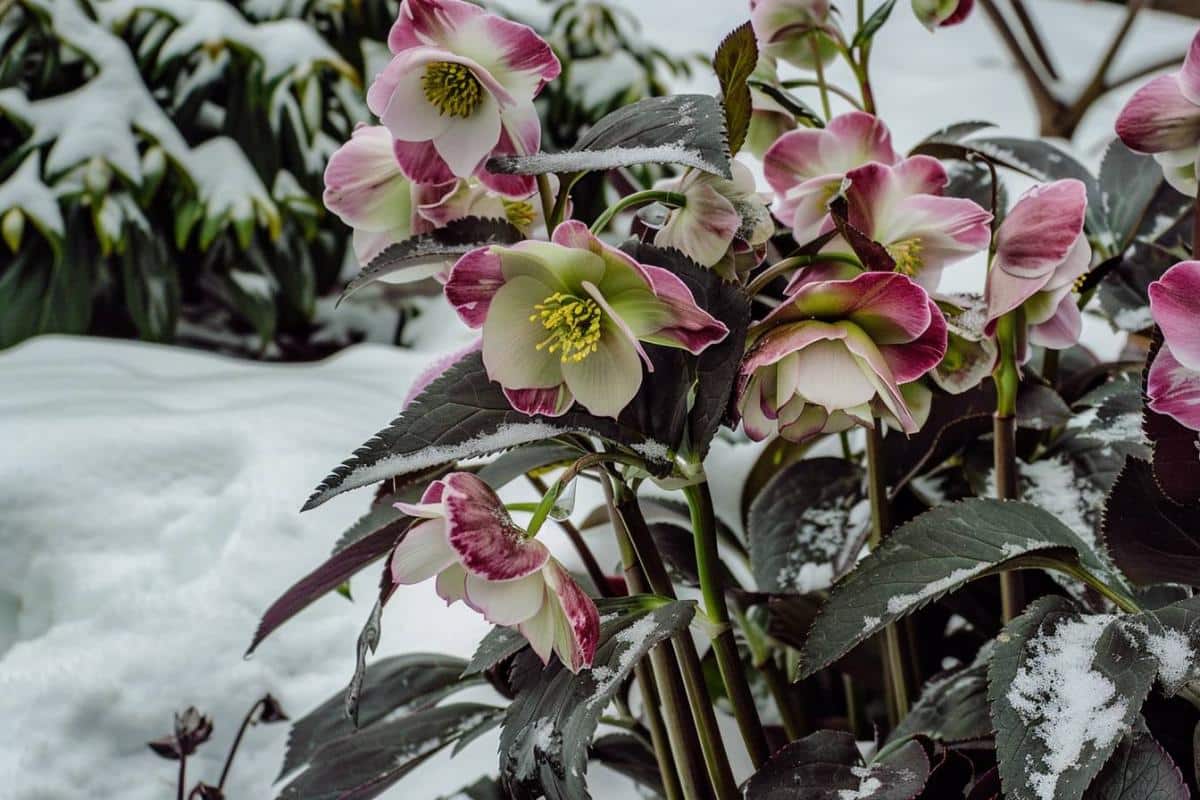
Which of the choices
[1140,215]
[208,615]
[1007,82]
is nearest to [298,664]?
[208,615]

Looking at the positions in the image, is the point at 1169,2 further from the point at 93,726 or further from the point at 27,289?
the point at 93,726

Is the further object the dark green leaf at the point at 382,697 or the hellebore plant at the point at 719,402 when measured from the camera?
the dark green leaf at the point at 382,697

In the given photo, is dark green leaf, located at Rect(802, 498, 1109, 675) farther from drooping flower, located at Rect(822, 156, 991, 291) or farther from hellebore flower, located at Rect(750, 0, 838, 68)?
hellebore flower, located at Rect(750, 0, 838, 68)

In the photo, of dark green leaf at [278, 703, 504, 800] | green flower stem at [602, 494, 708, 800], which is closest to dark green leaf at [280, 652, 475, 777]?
dark green leaf at [278, 703, 504, 800]

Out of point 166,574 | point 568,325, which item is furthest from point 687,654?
point 166,574

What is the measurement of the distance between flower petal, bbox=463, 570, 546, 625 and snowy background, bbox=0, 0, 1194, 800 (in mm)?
274

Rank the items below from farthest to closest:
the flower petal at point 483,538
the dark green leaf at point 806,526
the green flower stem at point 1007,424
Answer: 1. the dark green leaf at point 806,526
2. the green flower stem at point 1007,424
3. the flower petal at point 483,538

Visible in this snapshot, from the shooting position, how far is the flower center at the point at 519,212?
349 mm

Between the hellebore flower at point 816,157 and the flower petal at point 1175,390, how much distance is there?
139 mm

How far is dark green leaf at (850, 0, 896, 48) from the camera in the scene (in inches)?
16.8

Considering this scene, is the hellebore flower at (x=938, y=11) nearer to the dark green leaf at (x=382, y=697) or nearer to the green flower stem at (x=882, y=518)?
the green flower stem at (x=882, y=518)

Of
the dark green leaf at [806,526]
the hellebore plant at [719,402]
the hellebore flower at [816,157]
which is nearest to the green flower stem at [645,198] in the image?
the hellebore plant at [719,402]

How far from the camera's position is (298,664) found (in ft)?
1.99

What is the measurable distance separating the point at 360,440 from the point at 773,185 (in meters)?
0.45
